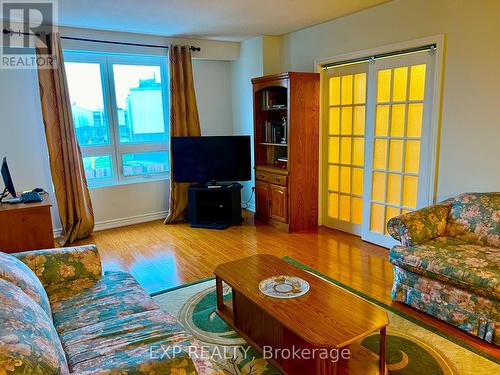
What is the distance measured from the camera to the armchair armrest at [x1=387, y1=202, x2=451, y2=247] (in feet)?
8.84

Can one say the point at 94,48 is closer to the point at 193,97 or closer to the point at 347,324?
the point at 193,97

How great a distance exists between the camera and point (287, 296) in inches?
79.3

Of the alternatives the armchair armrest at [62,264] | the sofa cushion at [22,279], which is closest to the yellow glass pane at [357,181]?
the armchair armrest at [62,264]

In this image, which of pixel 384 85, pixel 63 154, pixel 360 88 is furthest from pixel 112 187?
pixel 384 85

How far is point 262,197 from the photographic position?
490 cm

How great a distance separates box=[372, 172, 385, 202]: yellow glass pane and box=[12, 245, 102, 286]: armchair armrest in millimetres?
2861

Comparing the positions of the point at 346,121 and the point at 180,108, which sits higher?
the point at 180,108

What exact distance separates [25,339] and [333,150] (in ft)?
12.6

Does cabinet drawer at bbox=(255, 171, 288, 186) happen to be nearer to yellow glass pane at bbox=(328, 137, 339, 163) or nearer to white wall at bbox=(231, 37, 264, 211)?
white wall at bbox=(231, 37, 264, 211)

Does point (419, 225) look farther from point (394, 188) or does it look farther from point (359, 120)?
point (359, 120)

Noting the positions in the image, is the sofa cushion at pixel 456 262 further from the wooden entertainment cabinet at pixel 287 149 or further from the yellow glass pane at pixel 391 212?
the wooden entertainment cabinet at pixel 287 149

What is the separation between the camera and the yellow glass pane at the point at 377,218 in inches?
154

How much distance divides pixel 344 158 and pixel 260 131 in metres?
1.20

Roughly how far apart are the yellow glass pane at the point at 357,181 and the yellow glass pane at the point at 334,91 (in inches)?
33.2
